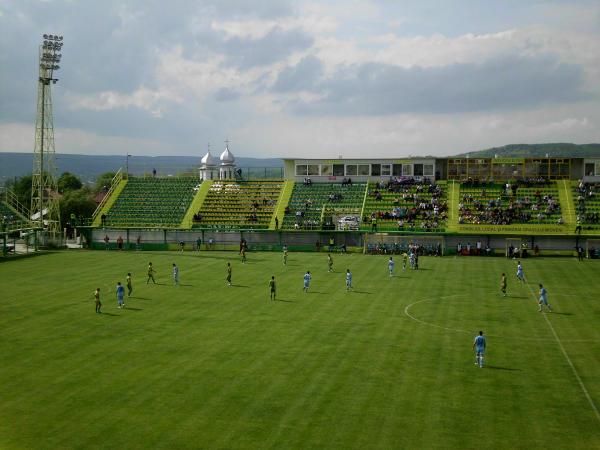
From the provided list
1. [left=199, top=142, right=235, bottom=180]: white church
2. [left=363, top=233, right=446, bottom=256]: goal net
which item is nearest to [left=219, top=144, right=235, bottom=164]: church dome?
[left=199, top=142, right=235, bottom=180]: white church

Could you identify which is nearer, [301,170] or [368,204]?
[368,204]

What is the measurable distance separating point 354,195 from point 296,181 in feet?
31.6

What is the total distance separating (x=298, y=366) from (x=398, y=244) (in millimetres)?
48915

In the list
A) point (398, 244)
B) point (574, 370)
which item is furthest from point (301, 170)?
point (574, 370)

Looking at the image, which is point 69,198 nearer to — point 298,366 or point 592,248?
point 592,248

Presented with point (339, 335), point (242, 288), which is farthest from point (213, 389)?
point (242, 288)

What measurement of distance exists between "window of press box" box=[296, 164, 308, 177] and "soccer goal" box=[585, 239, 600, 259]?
3740 cm

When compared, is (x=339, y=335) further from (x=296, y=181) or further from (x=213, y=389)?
(x=296, y=181)

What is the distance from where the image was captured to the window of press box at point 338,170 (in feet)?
325

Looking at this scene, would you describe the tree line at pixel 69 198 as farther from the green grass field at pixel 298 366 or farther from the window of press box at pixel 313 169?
the green grass field at pixel 298 366

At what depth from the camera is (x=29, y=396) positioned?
2892 centimetres

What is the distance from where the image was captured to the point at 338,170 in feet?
326

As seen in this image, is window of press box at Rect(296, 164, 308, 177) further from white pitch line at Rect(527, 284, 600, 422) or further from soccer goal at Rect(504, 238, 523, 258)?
white pitch line at Rect(527, 284, 600, 422)

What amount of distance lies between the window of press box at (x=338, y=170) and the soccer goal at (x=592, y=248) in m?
33.3
